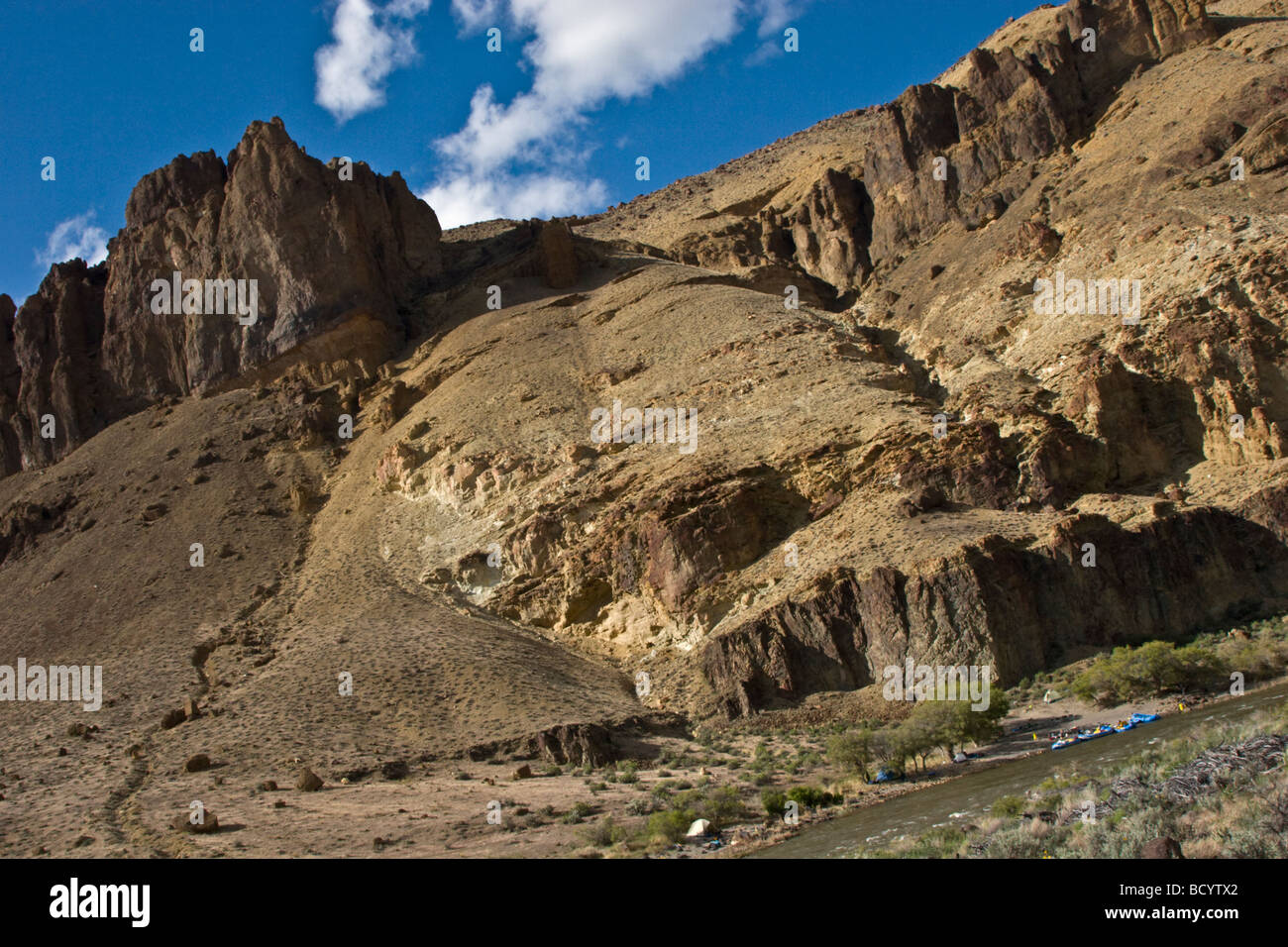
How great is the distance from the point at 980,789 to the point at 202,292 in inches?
2313

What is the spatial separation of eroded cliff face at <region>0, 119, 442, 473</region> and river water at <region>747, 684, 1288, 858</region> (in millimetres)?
48150

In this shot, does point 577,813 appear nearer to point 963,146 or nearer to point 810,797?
point 810,797

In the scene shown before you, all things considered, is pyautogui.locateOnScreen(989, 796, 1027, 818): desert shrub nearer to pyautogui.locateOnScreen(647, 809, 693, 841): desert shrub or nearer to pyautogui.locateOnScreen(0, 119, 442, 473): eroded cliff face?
pyautogui.locateOnScreen(647, 809, 693, 841): desert shrub

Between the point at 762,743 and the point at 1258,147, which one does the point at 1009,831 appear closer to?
the point at 762,743

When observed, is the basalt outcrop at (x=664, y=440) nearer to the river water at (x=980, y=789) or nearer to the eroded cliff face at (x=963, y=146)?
the eroded cliff face at (x=963, y=146)

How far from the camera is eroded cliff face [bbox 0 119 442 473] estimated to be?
62.2 metres

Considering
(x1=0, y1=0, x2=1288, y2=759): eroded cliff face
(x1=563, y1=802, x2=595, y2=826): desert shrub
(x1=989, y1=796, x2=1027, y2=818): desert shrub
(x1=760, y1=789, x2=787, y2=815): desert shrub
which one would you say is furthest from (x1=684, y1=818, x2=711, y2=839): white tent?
(x1=0, y1=0, x2=1288, y2=759): eroded cliff face

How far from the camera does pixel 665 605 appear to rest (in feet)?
118

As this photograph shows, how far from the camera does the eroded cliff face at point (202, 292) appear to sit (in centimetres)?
6216

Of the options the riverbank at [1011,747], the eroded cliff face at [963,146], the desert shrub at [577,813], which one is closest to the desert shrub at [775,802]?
the riverbank at [1011,747]

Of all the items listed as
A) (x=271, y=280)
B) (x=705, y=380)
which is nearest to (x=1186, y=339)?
(x=705, y=380)

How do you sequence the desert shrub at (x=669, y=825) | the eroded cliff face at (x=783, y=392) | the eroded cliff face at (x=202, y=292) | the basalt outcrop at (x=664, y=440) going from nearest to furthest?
the desert shrub at (x=669, y=825) < the basalt outcrop at (x=664, y=440) < the eroded cliff face at (x=783, y=392) < the eroded cliff face at (x=202, y=292)

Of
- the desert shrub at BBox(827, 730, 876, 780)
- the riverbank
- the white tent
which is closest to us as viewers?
the riverbank

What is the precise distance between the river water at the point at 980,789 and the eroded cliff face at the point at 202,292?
158 ft
